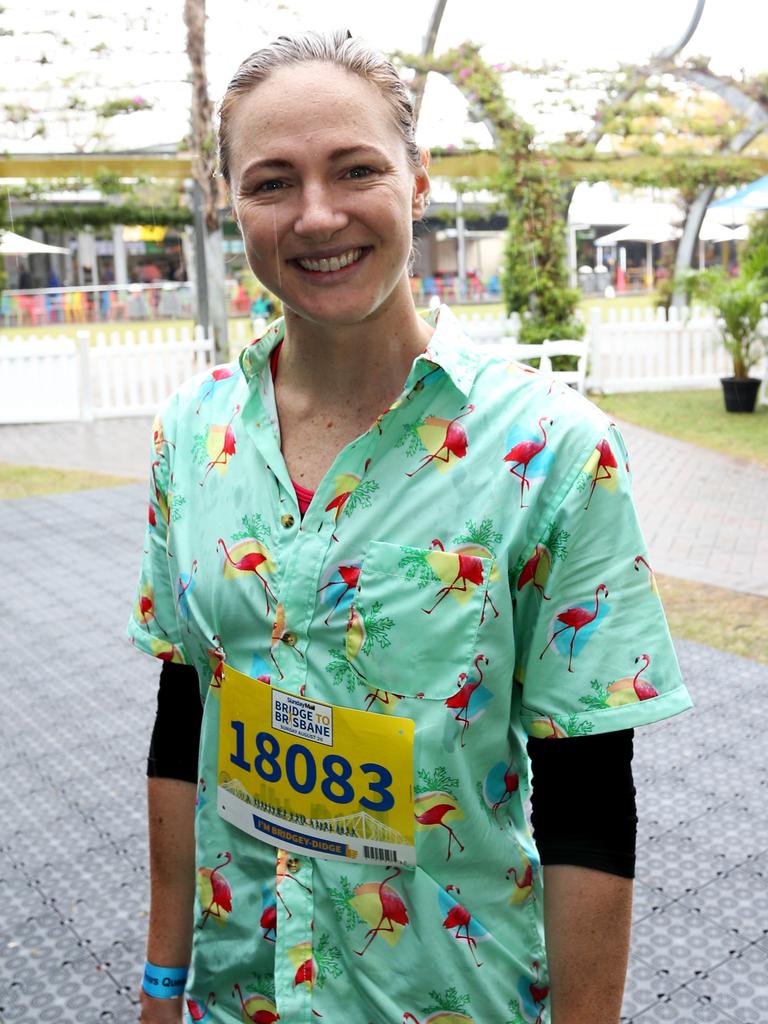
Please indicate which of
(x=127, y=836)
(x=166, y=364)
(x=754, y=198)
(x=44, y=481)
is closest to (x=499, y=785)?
(x=127, y=836)

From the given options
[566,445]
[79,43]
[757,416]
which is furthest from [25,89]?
[566,445]

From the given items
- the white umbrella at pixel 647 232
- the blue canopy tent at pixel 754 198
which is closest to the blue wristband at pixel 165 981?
the blue canopy tent at pixel 754 198

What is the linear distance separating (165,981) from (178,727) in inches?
13.5

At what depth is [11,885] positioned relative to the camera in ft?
10.4

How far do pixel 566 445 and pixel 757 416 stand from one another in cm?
1192

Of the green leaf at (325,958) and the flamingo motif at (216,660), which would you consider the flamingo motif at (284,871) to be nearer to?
the green leaf at (325,958)

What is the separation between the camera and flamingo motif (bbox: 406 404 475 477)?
1246 millimetres

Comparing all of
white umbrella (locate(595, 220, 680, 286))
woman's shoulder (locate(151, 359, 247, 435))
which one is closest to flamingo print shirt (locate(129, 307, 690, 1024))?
woman's shoulder (locate(151, 359, 247, 435))

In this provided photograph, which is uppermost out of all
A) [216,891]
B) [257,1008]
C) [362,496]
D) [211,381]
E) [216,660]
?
[211,381]

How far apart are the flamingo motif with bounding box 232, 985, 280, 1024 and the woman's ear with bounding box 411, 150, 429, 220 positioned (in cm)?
98

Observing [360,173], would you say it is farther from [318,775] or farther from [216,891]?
[216,891]

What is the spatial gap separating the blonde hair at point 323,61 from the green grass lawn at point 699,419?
8737mm

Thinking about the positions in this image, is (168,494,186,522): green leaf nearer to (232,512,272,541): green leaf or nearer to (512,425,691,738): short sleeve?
(232,512,272,541): green leaf

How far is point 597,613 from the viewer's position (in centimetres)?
119
